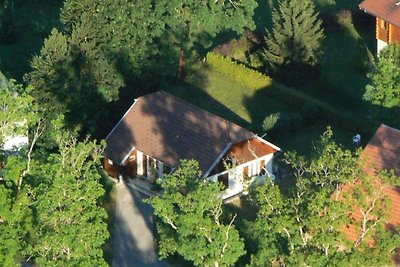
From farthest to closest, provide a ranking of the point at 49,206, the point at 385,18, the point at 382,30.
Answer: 1. the point at 382,30
2. the point at 385,18
3. the point at 49,206

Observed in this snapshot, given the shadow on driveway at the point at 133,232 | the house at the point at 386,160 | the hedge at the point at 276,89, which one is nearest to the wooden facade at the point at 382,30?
the hedge at the point at 276,89

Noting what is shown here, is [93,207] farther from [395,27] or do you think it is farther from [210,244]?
[395,27]

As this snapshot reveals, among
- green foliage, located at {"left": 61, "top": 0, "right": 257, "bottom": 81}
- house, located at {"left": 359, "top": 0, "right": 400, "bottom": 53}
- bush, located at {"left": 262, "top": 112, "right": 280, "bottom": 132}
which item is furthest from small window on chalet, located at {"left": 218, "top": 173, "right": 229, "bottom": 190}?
house, located at {"left": 359, "top": 0, "right": 400, "bottom": 53}

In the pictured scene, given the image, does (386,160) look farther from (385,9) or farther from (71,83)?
(71,83)

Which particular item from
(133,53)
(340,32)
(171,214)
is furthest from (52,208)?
(340,32)

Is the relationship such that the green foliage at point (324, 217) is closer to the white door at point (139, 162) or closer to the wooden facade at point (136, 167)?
the wooden facade at point (136, 167)

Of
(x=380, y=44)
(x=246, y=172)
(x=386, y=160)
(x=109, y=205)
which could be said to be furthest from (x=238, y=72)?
(x=386, y=160)
